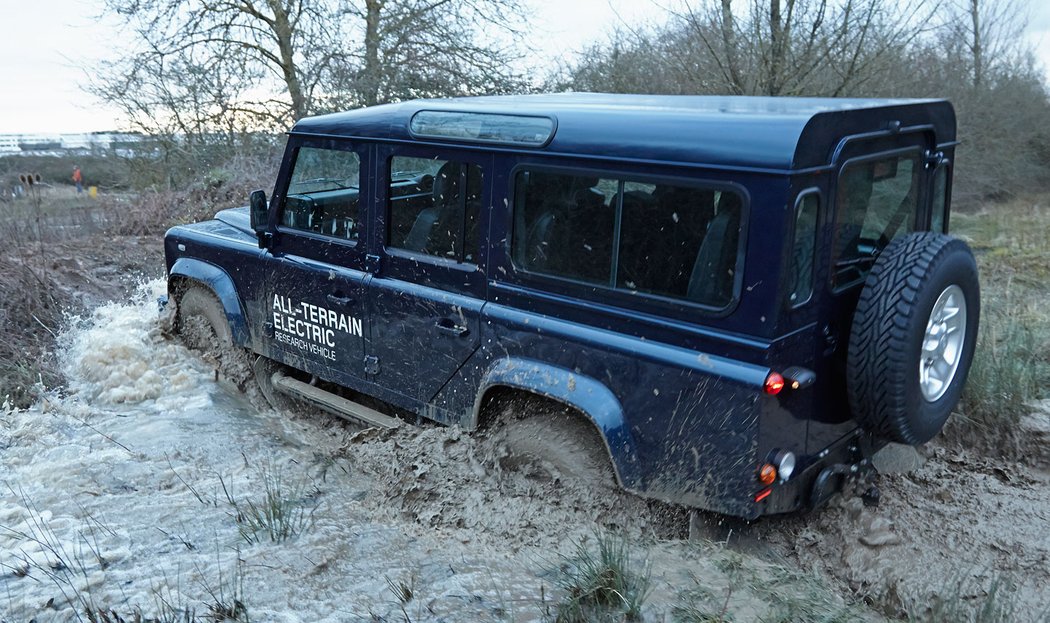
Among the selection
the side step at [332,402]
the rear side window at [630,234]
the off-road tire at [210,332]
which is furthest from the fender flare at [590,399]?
the off-road tire at [210,332]

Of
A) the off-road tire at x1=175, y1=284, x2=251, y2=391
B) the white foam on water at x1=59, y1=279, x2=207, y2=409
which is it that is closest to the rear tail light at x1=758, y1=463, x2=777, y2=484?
the off-road tire at x1=175, y1=284, x2=251, y2=391

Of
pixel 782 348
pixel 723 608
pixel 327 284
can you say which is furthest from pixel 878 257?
pixel 327 284

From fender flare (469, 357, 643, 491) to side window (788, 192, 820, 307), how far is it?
0.82 m

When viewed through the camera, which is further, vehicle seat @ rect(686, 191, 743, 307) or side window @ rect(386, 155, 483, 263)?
side window @ rect(386, 155, 483, 263)

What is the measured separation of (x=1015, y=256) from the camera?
30.9ft

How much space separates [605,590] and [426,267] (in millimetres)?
1761

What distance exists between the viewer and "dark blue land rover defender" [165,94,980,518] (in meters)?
2.99

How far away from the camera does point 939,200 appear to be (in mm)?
3895

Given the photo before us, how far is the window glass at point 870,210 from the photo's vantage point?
3164mm

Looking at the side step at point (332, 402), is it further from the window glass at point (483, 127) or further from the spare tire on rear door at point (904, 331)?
the spare tire on rear door at point (904, 331)

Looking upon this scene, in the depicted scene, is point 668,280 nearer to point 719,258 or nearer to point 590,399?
point 719,258

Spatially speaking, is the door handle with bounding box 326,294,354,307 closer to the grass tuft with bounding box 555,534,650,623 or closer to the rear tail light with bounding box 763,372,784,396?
the grass tuft with bounding box 555,534,650,623

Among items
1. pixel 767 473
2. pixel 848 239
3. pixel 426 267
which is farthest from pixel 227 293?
pixel 848 239

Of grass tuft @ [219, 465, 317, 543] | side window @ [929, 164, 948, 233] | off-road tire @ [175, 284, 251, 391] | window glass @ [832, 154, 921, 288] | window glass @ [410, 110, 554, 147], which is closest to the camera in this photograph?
window glass @ [832, 154, 921, 288]
